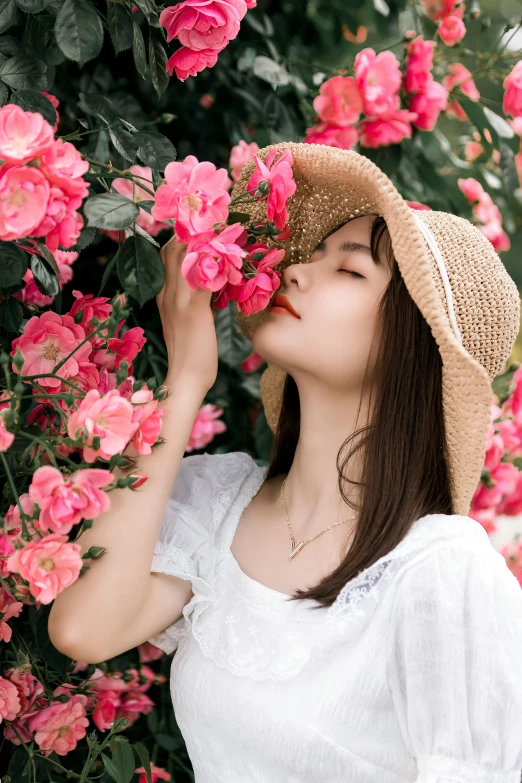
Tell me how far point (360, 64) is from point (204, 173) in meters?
0.81

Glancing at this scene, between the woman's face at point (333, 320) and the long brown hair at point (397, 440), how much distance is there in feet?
0.07

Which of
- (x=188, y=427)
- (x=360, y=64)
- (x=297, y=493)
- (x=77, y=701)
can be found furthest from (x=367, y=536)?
(x=360, y=64)

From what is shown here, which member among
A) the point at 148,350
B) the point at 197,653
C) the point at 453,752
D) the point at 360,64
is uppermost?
the point at 360,64

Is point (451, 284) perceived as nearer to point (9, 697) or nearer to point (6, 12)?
point (6, 12)

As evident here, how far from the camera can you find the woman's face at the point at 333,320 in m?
1.30

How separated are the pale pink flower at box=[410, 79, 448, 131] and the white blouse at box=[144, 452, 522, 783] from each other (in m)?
0.94

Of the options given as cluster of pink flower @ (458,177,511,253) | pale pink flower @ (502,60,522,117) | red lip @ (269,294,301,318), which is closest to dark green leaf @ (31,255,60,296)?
red lip @ (269,294,301,318)

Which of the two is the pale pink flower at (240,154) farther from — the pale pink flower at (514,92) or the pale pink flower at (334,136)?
the pale pink flower at (514,92)

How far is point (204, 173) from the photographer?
1.04 metres

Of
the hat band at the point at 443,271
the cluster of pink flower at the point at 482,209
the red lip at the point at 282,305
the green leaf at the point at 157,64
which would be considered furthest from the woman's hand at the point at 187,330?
the cluster of pink flower at the point at 482,209

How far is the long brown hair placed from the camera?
1300 millimetres

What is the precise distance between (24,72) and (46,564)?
0.59m

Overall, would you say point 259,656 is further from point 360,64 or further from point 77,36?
point 360,64

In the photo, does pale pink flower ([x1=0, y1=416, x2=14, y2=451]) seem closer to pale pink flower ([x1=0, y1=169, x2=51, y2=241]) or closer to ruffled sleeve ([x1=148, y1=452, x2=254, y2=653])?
pale pink flower ([x1=0, y1=169, x2=51, y2=241])
